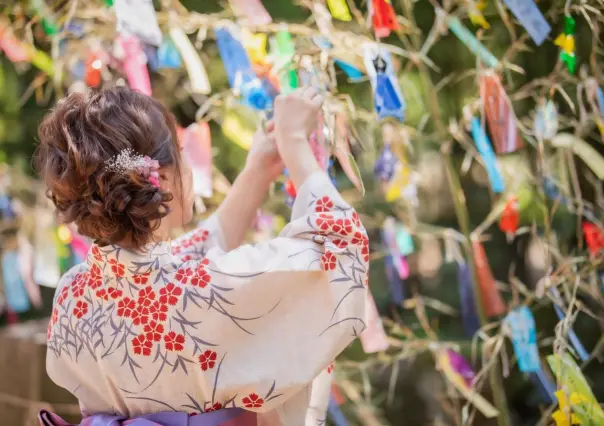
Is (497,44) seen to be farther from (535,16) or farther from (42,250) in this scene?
(42,250)

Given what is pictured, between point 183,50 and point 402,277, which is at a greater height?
point 183,50

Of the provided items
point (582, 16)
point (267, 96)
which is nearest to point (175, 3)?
point (267, 96)

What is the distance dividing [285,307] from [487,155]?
0.54 metres

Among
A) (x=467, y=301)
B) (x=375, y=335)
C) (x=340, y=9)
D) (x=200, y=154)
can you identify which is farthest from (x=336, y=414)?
(x=340, y=9)

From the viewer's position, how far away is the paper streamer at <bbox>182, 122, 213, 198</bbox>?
5.27 feet

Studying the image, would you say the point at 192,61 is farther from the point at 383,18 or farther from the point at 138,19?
the point at 383,18

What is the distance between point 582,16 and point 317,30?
1.62 feet

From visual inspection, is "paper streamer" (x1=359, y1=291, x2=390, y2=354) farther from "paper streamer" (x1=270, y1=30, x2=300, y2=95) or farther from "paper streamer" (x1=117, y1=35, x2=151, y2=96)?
"paper streamer" (x1=117, y1=35, x2=151, y2=96)

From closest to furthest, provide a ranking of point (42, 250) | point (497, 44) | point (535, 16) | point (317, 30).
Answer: point (535, 16), point (497, 44), point (317, 30), point (42, 250)

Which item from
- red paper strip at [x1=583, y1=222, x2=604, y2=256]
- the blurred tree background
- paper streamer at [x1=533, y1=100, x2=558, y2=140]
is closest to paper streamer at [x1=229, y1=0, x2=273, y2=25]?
the blurred tree background

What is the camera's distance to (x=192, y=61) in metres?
1.61

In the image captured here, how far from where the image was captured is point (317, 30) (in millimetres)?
1459

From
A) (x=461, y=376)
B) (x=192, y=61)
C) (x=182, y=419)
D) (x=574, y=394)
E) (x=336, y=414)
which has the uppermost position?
(x=192, y=61)

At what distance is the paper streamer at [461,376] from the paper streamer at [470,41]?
0.57 m
